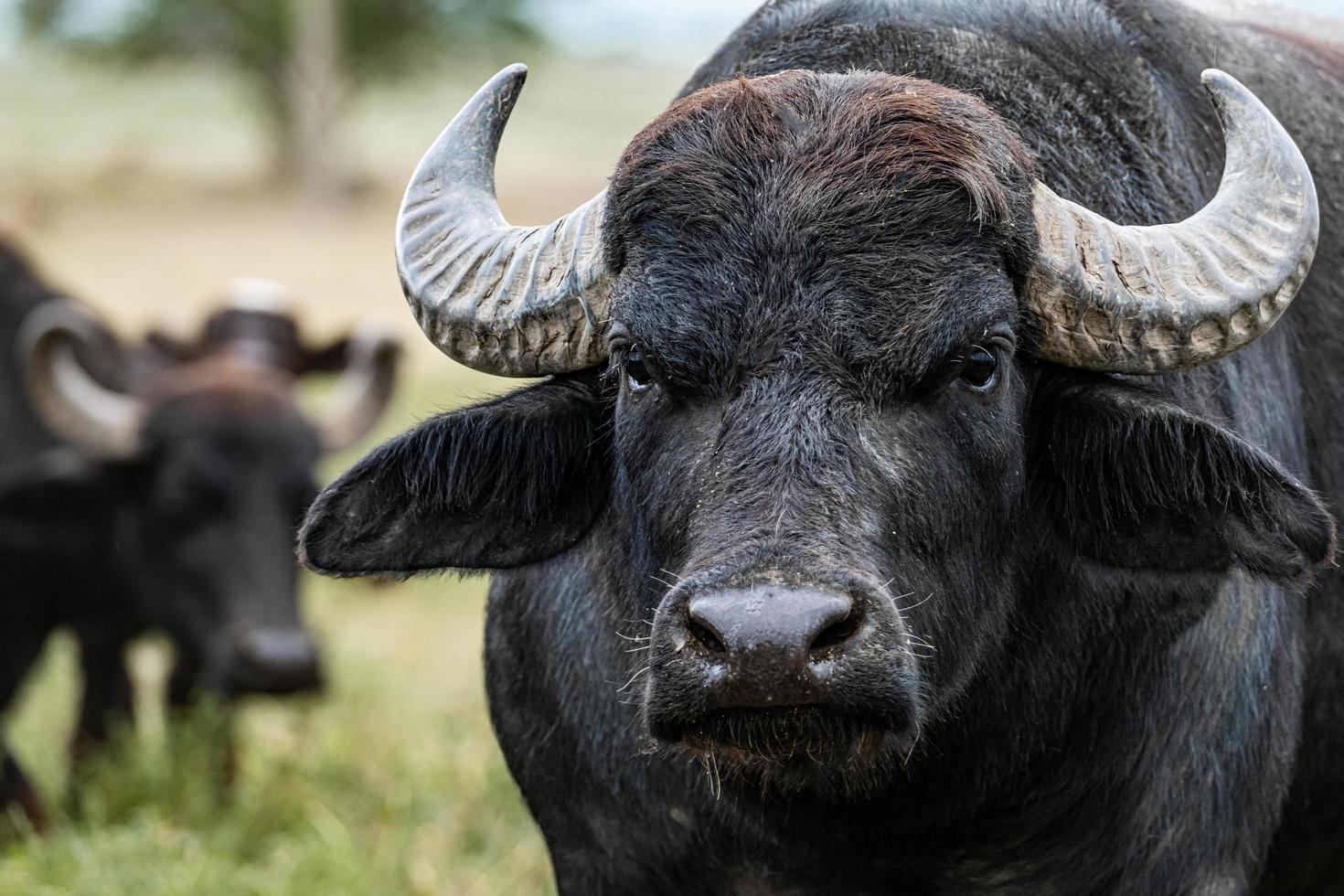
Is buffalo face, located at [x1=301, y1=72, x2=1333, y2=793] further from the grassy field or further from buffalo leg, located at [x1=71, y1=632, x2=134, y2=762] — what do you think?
buffalo leg, located at [x1=71, y1=632, x2=134, y2=762]

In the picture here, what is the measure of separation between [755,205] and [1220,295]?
94 cm

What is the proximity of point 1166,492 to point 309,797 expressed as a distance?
4.39 m

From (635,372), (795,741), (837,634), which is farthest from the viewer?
(635,372)

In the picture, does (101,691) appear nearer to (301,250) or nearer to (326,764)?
(326,764)

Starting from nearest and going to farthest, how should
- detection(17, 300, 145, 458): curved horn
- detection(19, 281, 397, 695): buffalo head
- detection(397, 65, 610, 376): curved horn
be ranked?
detection(397, 65, 610, 376): curved horn
detection(19, 281, 397, 695): buffalo head
detection(17, 300, 145, 458): curved horn

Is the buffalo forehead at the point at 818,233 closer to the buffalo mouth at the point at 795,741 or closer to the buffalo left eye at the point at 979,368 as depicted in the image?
the buffalo left eye at the point at 979,368

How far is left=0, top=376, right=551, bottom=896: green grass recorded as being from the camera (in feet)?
19.1

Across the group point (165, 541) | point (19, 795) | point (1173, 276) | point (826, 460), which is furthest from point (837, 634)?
point (165, 541)

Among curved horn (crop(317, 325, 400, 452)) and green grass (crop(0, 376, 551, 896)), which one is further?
curved horn (crop(317, 325, 400, 452))

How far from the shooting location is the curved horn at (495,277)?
Result: 361 cm

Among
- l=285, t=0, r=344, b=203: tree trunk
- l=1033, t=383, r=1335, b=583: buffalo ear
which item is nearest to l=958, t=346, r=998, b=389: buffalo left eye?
l=1033, t=383, r=1335, b=583: buffalo ear

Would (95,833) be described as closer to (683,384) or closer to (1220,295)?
(683,384)

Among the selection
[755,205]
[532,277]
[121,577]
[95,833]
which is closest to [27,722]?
[121,577]

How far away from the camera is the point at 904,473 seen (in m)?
3.18
